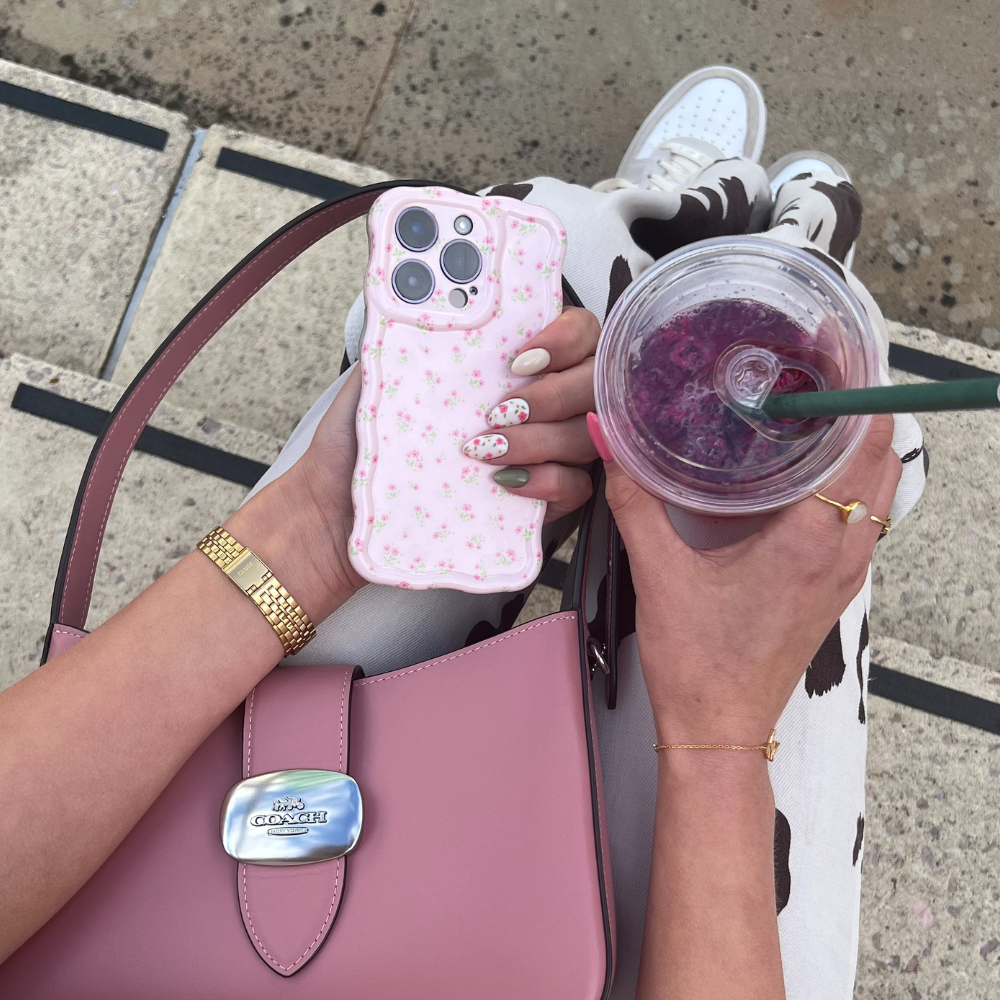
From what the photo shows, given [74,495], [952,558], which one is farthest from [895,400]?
[74,495]

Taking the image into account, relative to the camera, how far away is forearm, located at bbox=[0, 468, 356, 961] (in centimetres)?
66

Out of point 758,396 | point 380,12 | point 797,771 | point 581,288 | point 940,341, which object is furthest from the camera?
point 380,12

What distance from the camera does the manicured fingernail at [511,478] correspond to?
2.47ft

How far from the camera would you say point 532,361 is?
2.41ft

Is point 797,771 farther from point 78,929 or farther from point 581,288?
point 78,929

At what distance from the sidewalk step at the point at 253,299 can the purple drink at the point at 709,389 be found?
899 millimetres

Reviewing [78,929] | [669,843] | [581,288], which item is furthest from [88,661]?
[581,288]

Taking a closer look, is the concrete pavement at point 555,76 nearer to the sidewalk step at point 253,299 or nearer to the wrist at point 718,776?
the sidewalk step at point 253,299

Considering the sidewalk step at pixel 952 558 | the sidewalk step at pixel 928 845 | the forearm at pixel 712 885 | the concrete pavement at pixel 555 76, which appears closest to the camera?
the forearm at pixel 712 885

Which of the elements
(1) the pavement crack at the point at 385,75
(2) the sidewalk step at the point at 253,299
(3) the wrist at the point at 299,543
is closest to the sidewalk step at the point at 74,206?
(2) the sidewalk step at the point at 253,299

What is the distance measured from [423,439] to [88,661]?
38 centimetres

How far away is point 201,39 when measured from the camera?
158 cm

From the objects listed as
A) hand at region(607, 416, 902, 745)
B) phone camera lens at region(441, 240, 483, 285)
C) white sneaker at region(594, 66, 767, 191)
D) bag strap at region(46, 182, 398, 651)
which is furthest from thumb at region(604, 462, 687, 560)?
white sneaker at region(594, 66, 767, 191)

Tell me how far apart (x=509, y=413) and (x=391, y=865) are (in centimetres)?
43
